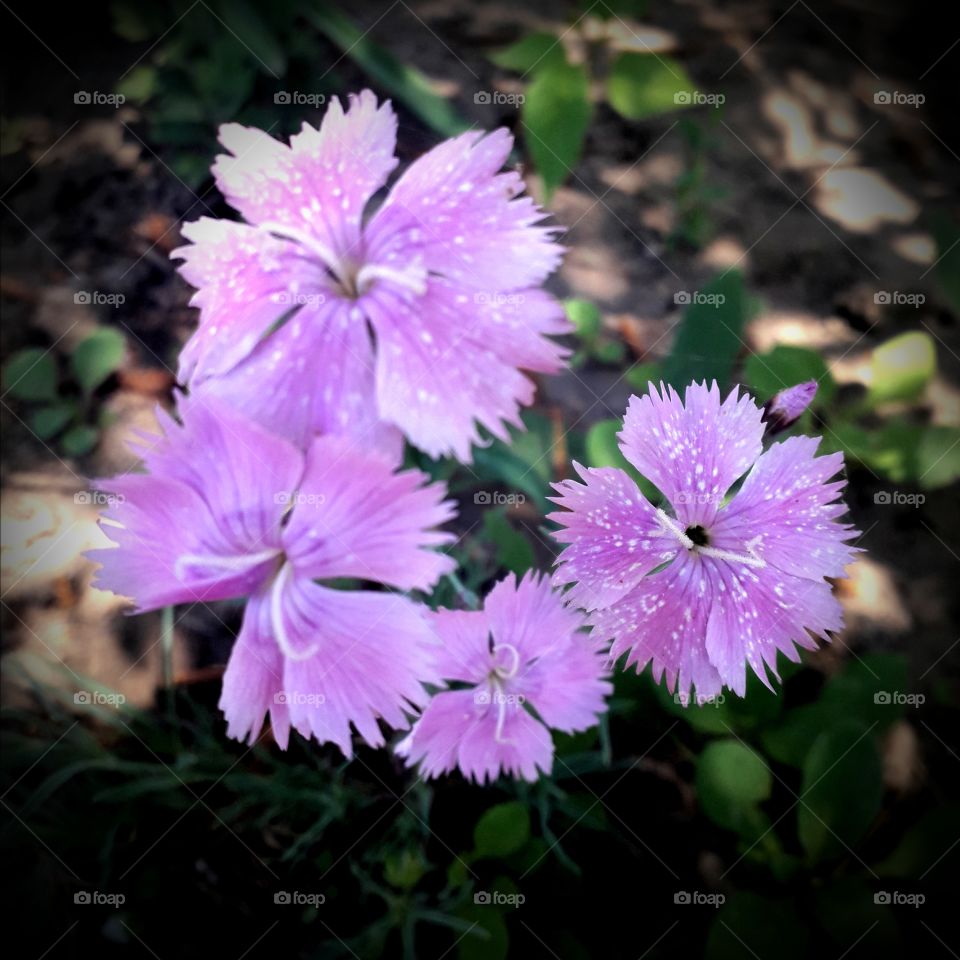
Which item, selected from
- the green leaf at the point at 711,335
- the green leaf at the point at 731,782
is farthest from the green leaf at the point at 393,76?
the green leaf at the point at 731,782

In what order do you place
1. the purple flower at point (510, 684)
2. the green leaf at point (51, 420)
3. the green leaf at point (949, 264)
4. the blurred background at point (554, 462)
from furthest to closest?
the green leaf at point (51, 420)
the green leaf at point (949, 264)
the blurred background at point (554, 462)
the purple flower at point (510, 684)

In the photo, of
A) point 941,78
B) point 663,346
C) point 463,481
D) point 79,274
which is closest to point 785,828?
point 463,481

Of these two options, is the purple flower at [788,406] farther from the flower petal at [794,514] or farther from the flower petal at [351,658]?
the flower petal at [351,658]

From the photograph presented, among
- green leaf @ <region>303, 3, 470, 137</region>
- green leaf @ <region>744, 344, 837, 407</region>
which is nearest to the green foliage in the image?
green leaf @ <region>303, 3, 470, 137</region>

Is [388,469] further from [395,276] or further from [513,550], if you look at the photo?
[513,550]

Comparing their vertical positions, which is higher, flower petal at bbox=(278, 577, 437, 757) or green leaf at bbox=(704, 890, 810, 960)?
green leaf at bbox=(704, 890, 810, 960)

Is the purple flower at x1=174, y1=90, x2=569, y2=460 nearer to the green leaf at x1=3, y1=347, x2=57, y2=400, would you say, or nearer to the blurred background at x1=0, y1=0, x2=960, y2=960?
the blurred background at x1=0, y1=0, x2=960, y2=960
